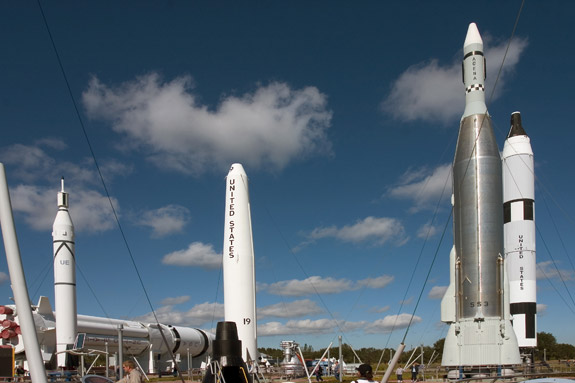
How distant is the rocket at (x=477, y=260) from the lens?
22.8 metres

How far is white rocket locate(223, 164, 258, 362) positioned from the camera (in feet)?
72.8

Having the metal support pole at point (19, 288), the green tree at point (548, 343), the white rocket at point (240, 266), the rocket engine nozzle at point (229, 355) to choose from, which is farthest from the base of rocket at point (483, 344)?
the green tree at point (548, 343)

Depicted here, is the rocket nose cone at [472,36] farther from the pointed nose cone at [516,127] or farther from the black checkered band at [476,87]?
the pointed nose cone at [516,127]

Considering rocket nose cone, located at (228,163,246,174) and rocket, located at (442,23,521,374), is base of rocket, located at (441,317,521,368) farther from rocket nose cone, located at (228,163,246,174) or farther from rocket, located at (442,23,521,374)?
rocket nose cone, located at (228,163,246,174)

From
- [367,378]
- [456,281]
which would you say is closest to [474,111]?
[456,281]

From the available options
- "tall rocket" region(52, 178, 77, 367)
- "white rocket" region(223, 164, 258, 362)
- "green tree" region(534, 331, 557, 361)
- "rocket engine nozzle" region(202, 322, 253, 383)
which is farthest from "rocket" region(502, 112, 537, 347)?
"green tree" region(534, 331, 557, 361)

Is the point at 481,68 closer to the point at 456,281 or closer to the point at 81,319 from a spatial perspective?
the point at 456,281

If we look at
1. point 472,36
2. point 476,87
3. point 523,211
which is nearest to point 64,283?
point 476,87

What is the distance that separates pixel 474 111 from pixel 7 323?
926 inches

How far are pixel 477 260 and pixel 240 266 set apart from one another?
390 inches

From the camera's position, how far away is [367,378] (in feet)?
20.2

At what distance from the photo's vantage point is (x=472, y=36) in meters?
26.3

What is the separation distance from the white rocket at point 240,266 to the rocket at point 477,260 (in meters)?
8.54

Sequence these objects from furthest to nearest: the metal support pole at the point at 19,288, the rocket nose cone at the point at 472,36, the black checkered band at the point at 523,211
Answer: the black checkered band at the point at 523,211 → the rocket nose cone at the point at 472,36 → the metal support pole at the point at 19,288
